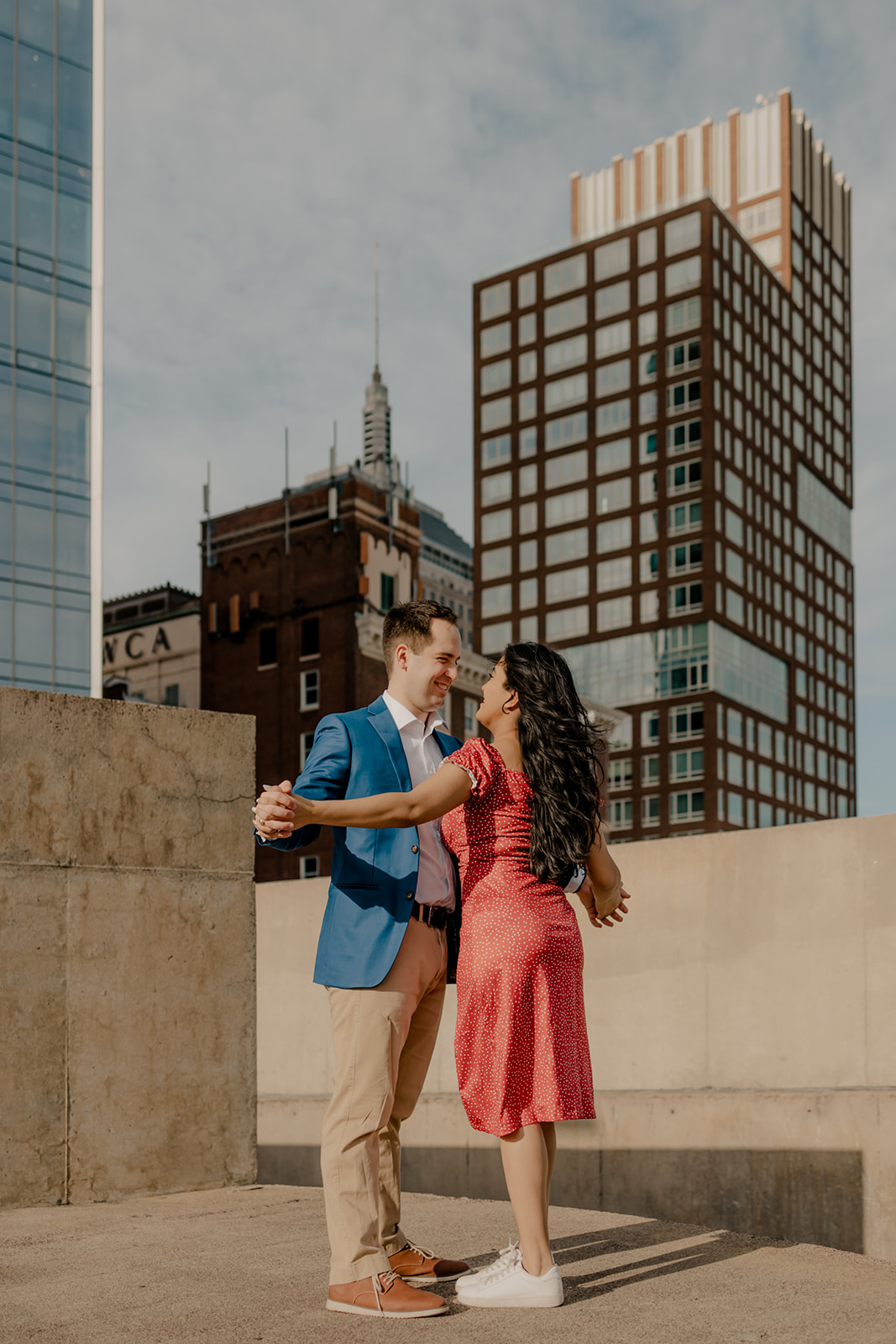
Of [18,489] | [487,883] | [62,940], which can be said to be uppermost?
[18,489]

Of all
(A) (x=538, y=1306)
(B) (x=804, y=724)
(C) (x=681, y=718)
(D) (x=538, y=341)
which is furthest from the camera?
(B) (x=804, y=724)

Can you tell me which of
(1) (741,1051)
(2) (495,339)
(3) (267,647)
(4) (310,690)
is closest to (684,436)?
(2) (495,339)

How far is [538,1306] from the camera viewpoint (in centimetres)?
366

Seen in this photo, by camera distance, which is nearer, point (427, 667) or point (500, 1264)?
point (500, 1264)

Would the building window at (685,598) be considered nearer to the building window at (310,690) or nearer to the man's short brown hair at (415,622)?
the building window at (310,690)

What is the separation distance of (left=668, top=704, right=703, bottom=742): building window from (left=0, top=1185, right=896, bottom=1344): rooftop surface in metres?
71.9

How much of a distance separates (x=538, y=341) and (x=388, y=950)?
8183cm

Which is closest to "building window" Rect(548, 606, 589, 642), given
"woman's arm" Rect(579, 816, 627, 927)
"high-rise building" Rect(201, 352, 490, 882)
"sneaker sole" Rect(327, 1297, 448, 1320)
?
"high-rise building" Rect(201, 352, 490, 882)

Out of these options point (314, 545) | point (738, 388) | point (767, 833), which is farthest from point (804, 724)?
point (767, 833)

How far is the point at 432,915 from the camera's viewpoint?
13.1 feet

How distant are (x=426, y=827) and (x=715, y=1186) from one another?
357 centimetres

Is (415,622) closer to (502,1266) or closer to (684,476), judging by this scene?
(502,1266)

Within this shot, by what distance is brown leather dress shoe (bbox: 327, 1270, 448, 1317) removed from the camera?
11.7 feet

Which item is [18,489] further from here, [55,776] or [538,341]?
[538,341]
